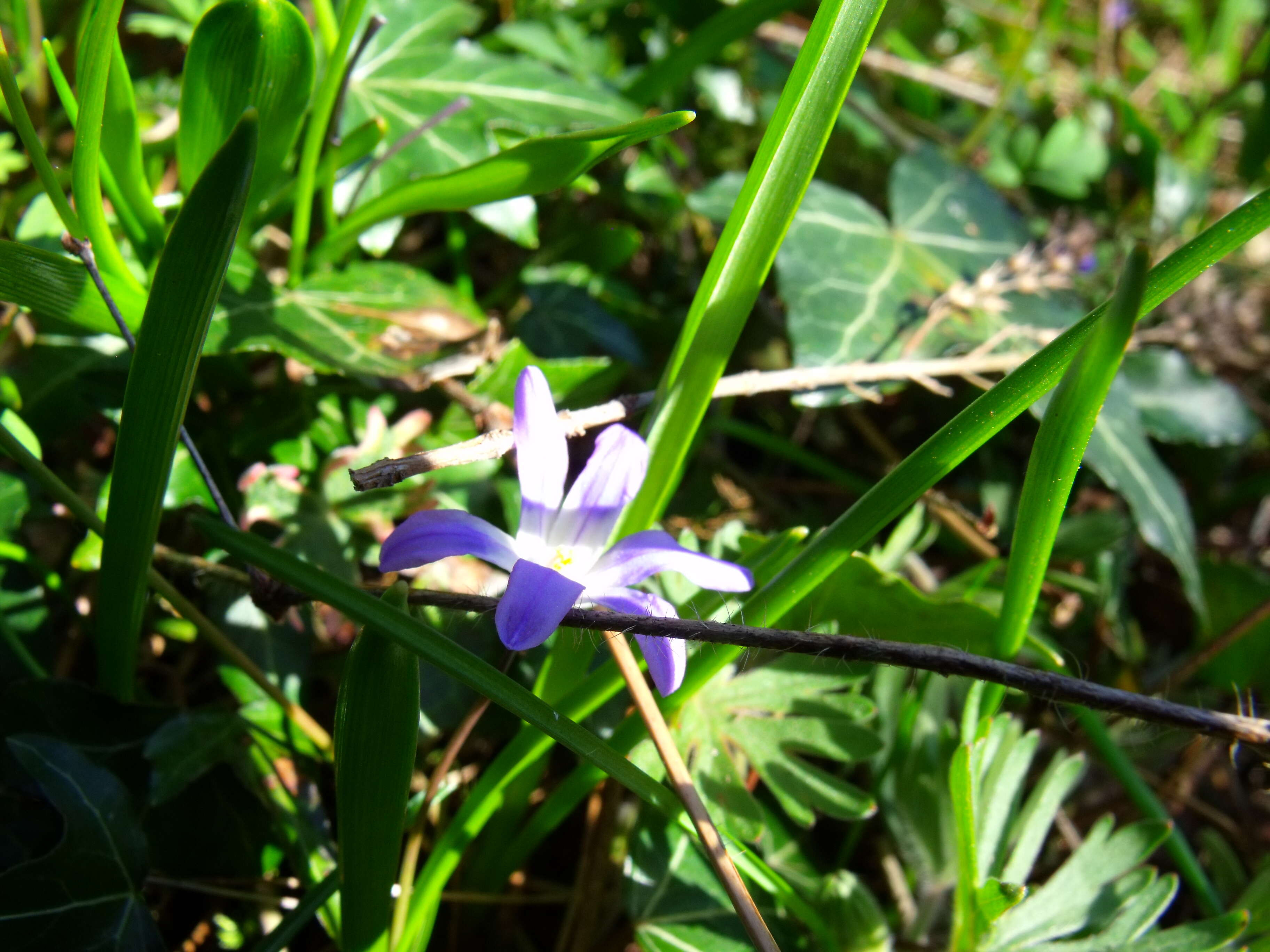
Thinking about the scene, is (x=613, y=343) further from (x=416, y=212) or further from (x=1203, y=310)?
(x=1203, y=310)

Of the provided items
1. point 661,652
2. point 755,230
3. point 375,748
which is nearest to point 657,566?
point 661,652

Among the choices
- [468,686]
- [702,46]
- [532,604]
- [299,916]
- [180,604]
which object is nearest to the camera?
[532,604]

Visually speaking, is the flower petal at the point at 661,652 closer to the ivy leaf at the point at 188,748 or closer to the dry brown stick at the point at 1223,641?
the ivy leaf at the point at 188,748

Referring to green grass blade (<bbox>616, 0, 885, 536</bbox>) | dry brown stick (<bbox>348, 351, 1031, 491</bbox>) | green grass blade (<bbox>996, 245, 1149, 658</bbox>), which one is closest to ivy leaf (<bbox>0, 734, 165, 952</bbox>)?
dry brown stick (<bbox>348, 351, 1031, 491</bbox>)

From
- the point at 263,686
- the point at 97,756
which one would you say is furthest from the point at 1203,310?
the point at 97,756

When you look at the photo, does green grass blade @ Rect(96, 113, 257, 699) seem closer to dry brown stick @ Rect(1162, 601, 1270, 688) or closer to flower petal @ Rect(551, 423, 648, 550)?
flower petal @ Rect(551, 423, 648, 550)

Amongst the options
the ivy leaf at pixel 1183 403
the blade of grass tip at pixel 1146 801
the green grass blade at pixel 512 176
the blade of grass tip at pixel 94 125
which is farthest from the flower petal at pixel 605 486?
the ivy leaf at pixel 1183 403

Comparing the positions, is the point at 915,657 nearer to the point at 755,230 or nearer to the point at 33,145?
the point at 755,230
